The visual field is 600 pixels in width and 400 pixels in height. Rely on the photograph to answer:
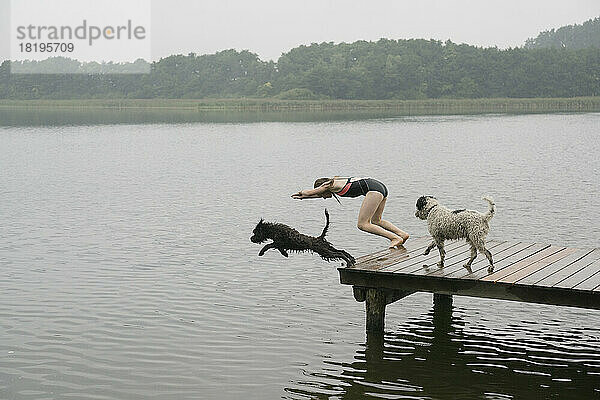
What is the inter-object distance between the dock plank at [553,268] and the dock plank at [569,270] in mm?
56

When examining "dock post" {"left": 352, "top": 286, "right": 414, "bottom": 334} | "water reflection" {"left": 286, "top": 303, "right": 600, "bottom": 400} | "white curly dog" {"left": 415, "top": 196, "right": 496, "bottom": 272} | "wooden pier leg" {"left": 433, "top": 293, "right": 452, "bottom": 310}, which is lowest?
"water reflection" {"left": 286, "top": 303, "right": 600, "bottom": 400}

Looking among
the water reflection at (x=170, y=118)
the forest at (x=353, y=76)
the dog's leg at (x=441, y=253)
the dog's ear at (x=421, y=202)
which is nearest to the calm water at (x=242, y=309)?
the dog's leg at (x=441, y=253)

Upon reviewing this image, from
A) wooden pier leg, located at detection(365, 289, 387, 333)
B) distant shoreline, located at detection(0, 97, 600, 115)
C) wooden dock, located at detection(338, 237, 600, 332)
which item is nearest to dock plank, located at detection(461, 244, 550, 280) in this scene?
wooden dock, located at detection(338, 237, 600, 332)

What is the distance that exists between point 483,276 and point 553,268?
1.10 meters

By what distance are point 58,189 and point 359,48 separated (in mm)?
169606

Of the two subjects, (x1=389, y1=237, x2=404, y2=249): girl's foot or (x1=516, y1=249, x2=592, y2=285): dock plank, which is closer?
(x1=516, y1=249, x2=592, y2=285): dock plank

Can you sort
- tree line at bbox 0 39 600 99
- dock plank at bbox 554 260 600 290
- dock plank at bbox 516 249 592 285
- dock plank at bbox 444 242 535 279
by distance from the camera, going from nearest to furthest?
1. dock plank at bbox 554 260 600 290
2. dock plank at bbox 516 249 592 285
3. dock plank at bbox 444 242 535 279
4. tree line at bbox 0 39 600 99

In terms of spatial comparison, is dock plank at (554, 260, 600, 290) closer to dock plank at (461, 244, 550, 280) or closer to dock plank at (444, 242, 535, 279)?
dock plank at (461, 244, 550, 280)

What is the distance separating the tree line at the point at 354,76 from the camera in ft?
525

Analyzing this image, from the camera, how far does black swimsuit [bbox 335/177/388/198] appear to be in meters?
11.1

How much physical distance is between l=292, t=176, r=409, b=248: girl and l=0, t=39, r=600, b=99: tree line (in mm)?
139668

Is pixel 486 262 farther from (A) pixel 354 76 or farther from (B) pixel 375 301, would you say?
(A) pixel 354 76

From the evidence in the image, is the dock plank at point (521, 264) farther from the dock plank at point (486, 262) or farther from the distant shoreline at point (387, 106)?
the distant shoreline at point (387, 106)

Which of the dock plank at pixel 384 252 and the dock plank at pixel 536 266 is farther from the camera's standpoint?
the dock plank at pixel 384 252
